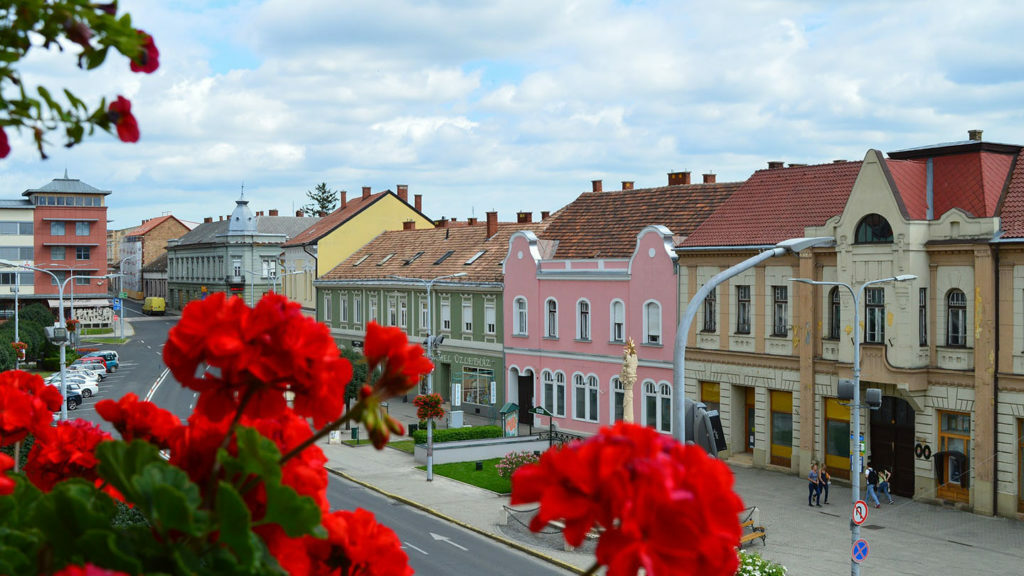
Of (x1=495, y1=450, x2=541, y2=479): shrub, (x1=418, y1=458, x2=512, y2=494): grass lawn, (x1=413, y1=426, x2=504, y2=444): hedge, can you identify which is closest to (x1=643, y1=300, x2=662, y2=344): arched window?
(x1=413, y1=426, x2=504, y2=444): hedge

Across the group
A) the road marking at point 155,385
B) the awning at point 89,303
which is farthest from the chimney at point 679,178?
the awning at point 89,303

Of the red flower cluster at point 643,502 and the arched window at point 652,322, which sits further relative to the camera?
the arched window at point 652,322

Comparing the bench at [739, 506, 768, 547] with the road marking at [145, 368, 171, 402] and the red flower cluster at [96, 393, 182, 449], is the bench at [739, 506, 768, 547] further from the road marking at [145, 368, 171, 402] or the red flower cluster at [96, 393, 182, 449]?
the road marking at [145, 368, 171, 402]

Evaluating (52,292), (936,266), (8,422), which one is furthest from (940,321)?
(52,292)

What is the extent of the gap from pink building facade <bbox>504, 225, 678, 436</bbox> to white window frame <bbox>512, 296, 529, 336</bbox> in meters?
0.05

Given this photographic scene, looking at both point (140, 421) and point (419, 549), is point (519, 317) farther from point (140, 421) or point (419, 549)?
point (140, 421)

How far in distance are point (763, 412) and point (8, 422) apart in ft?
118

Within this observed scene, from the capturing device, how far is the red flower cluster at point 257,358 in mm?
3391

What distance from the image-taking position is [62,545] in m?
3.12

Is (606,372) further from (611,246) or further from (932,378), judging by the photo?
(932,378)

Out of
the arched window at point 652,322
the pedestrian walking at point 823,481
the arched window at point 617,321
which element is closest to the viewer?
the pedestrian walking at point 823,481

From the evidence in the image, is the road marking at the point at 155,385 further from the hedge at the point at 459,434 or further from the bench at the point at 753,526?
the bench at the point at 753,526

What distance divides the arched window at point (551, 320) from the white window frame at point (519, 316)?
4.88 feet

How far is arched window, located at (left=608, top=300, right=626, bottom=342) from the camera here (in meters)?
44.3
